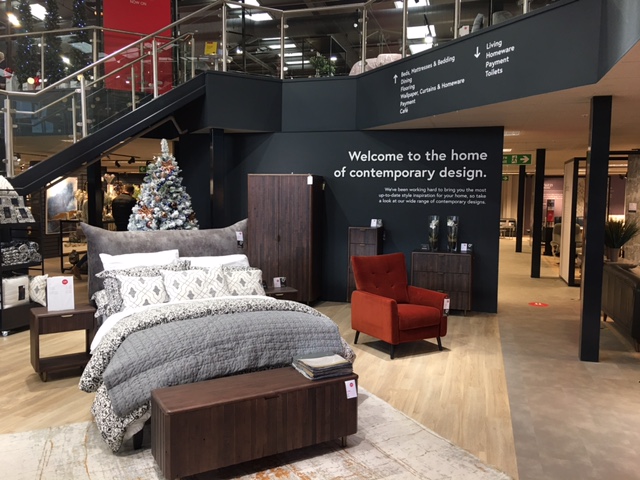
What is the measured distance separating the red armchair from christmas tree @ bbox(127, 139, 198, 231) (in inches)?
84.3

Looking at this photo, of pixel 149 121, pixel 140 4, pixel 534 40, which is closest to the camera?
pixel 534 40

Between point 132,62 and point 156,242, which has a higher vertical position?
point 132,62

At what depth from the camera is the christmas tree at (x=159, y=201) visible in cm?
619

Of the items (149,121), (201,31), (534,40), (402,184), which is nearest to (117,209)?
(149,121)

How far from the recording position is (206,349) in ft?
12.2

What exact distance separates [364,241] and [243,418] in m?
5.14

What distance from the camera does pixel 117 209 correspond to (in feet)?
33.3

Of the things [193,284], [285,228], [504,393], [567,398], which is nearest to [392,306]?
[504,393]

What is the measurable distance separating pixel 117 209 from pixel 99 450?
7.17m

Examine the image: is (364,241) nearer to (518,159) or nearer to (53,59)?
(53,59)

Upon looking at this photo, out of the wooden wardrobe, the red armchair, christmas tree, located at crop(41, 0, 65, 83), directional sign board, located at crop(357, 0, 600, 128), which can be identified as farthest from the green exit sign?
christmas tree, located at crop(41, 0, 65, 83)

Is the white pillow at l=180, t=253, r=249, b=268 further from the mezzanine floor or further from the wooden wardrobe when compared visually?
the wooden wardrobe

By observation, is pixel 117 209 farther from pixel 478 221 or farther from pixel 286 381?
pixel 286 381

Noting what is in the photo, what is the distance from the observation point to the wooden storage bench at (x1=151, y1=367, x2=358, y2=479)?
10.2 feet
